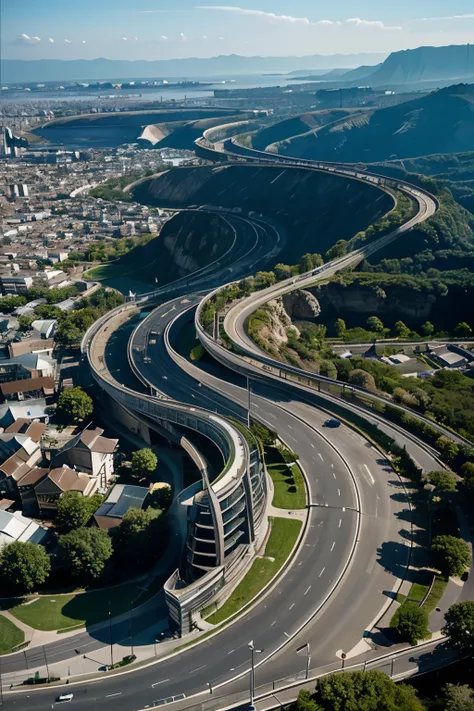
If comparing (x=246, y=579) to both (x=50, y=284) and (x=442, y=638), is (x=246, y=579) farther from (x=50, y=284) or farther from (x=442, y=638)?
(x=50, y=284)

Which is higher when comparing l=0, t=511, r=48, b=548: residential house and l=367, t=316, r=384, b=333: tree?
l=367, t=316, r=384, b=333: tree

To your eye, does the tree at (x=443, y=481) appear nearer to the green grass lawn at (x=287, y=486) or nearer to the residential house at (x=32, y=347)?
the green grass lawn at (x=287, y=486)

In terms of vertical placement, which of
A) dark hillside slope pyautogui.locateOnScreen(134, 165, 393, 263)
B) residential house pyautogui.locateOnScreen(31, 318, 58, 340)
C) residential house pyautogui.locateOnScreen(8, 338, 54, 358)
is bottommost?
residential house pyautogui.locateOnScreen(8, 338, 54, 358)

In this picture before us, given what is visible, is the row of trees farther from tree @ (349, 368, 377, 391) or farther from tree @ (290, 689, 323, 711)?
tree @ (290, 689, 323, 711)

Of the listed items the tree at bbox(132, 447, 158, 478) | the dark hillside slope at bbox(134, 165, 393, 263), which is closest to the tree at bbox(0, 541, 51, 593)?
the tree at bbox(132, 447, 158, 478)

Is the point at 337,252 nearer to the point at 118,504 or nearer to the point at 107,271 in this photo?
the point at 107,271
